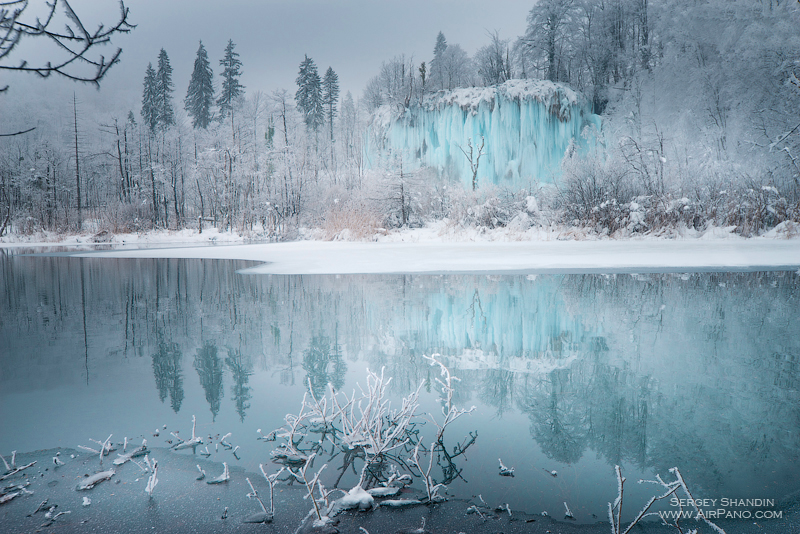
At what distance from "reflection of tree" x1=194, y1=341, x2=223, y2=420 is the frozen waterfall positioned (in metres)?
21.6

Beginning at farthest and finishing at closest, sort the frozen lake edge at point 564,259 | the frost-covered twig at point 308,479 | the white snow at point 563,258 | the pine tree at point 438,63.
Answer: the pine tree at point 438,63 < the white snow at point 563,258 < the frozen lake edge at point 564,259 < the frost-covered twig at point 308,479

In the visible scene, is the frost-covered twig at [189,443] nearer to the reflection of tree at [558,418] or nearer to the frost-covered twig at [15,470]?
the frost-covered twig at [15,470]

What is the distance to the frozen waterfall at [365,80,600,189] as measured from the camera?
25.0m

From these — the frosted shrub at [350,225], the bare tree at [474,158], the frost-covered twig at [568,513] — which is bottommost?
the frost-covered twig at [568,513]

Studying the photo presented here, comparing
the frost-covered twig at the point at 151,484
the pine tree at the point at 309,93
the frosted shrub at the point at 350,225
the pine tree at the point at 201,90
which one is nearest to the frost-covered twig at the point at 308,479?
the frost-covered twig at the point at 151,484

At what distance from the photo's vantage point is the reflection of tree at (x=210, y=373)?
8.55 feet

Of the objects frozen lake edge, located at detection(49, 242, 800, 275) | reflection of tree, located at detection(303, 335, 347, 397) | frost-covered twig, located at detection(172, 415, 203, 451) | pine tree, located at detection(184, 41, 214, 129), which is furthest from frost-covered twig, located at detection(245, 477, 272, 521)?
pine tree, located at detection(184, 41, 214, 129)

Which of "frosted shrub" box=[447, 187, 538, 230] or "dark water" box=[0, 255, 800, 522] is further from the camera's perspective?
"frosted shrub" box=[447, 187, 538, 230]

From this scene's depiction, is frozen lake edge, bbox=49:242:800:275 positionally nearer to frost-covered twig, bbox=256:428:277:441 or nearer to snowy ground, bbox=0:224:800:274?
snowy ground, bbox=0:224:800:274

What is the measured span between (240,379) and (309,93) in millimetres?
42350

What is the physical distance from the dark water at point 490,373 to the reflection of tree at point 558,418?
0.01 meters

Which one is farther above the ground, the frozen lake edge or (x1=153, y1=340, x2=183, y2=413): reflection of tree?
the frozen lake edge

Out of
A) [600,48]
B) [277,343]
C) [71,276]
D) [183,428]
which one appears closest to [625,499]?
[183,428]

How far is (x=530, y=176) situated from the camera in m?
24.3
